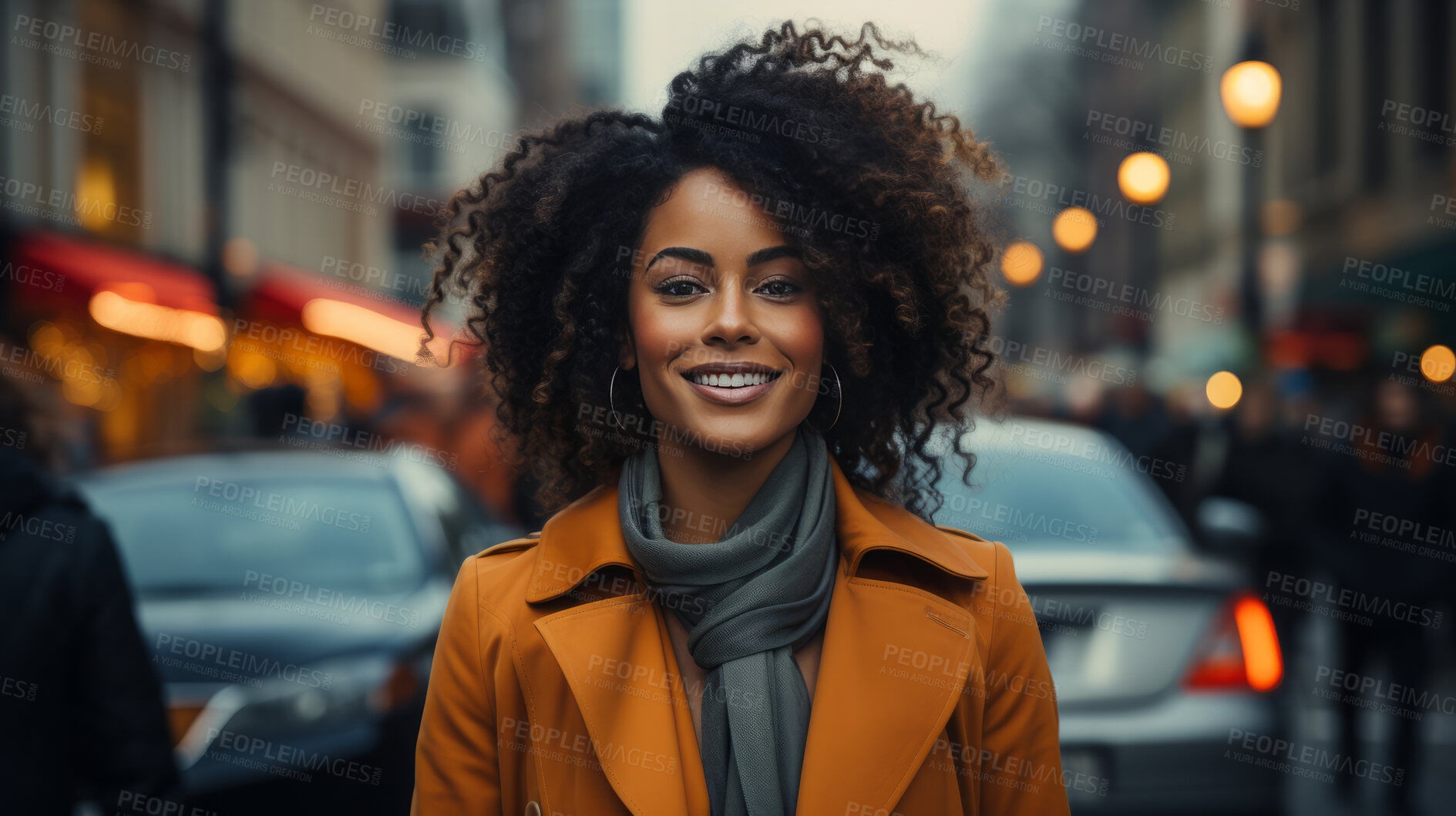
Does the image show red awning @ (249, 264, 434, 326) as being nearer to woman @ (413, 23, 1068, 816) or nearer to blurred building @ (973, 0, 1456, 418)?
blurred building @ (973, 0, 1456, 418)

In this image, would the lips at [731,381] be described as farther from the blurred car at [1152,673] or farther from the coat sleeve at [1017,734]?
the blurred car at [1152,673]

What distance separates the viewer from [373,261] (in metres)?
33.0

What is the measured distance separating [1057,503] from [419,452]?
15.9ft

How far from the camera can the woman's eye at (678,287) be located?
6.81 ft

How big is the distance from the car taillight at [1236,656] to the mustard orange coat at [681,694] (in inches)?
88.7

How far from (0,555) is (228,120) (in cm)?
962

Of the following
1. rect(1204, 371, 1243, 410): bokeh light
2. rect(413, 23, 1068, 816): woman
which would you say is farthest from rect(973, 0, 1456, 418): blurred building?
rect(1204, 371, 1243, 410): bokeh light

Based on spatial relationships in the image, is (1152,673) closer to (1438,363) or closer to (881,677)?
(881,677)

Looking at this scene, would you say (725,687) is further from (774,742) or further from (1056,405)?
(1056,405)

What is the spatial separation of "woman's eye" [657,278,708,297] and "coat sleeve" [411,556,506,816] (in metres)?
0.63

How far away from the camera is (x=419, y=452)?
8250 mm

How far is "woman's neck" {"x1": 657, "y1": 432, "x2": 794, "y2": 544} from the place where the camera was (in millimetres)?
2164

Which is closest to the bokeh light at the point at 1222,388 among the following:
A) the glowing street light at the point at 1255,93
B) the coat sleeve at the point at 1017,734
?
the glowing street light at the point at 1255,93

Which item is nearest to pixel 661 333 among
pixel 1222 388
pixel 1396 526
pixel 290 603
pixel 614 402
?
pixel 614 402
